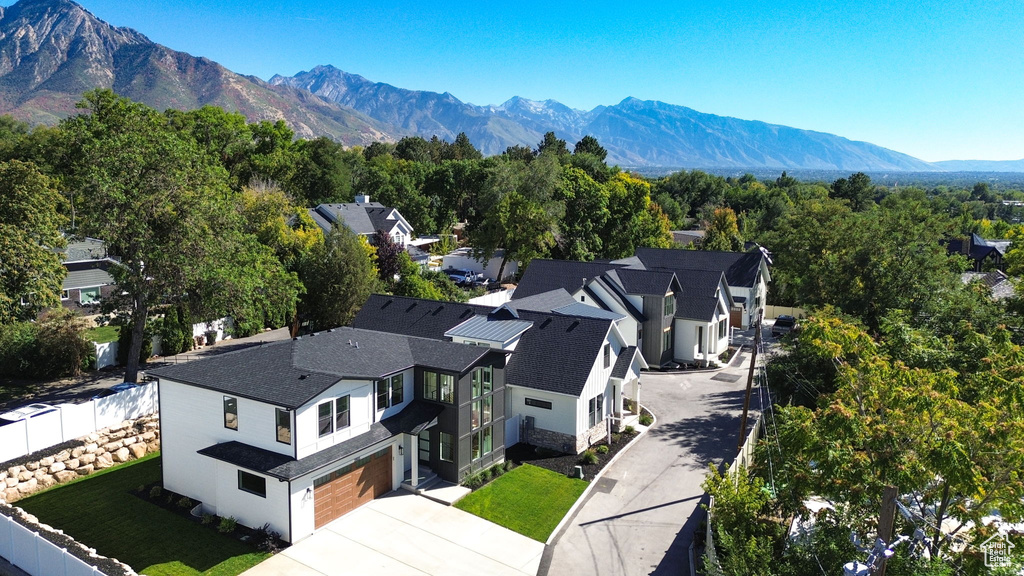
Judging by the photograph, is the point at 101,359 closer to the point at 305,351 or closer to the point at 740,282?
the point at 305,351

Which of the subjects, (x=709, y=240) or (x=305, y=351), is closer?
(x=305, y=351)

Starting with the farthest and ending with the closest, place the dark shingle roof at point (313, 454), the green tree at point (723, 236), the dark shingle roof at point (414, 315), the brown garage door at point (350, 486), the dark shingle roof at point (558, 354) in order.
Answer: the green tree at point (723, 236) → the dark shingle roof at point (414, 315) → the dark shingle roof at point (558, 354) → the brown garage door at point (350, 486) → the dark shingle roof at point (313, 454)

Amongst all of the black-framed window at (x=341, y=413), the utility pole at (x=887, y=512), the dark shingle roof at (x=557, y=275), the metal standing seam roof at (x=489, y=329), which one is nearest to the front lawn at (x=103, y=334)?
the metal standing seam roof at (x=489, y=329)

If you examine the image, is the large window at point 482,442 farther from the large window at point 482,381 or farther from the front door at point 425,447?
the front door at point 425,447

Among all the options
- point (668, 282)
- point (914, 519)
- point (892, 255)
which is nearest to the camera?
point (914, 519)

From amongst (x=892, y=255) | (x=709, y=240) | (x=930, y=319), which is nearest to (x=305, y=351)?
(x=930, y=319)
